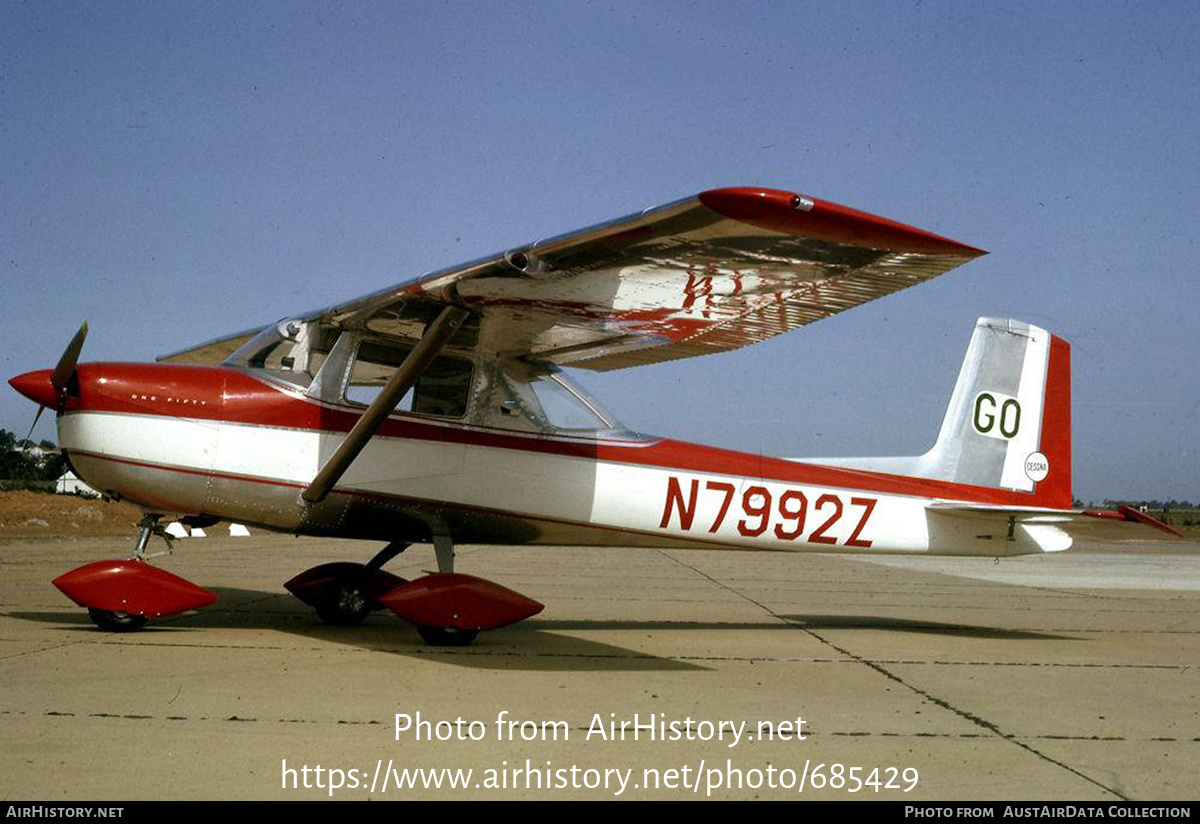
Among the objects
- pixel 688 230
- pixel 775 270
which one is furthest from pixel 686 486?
pixel 688 230

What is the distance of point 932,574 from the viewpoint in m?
16.8

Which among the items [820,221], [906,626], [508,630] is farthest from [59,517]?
[820,221]

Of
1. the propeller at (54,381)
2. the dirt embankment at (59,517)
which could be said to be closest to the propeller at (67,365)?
the propeller at (54,381)

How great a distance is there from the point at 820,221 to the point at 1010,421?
504 cm

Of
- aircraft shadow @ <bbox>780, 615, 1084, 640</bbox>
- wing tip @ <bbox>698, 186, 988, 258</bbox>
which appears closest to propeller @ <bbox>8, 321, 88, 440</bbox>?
wing tip @ <bbox>698, 186, 988, 258</bbox>

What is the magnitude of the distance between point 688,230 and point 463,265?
1644 millimetres

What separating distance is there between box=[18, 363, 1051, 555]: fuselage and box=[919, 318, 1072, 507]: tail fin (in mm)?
200

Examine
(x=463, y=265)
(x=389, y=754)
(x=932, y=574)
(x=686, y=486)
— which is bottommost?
(x=932, y=574)

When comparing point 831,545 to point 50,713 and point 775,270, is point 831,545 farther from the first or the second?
point 50,713

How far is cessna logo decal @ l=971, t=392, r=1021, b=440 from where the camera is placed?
8.93 m

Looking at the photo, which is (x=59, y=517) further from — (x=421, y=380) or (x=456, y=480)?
(x=456, y=480)

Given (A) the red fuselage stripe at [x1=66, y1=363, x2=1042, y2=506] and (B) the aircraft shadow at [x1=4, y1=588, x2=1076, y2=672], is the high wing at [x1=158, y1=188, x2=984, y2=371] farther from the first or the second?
(B) the aircraft shadow at [x1=4, y1=588, x2=1076, y2=672]

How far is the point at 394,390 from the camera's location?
659 cm
